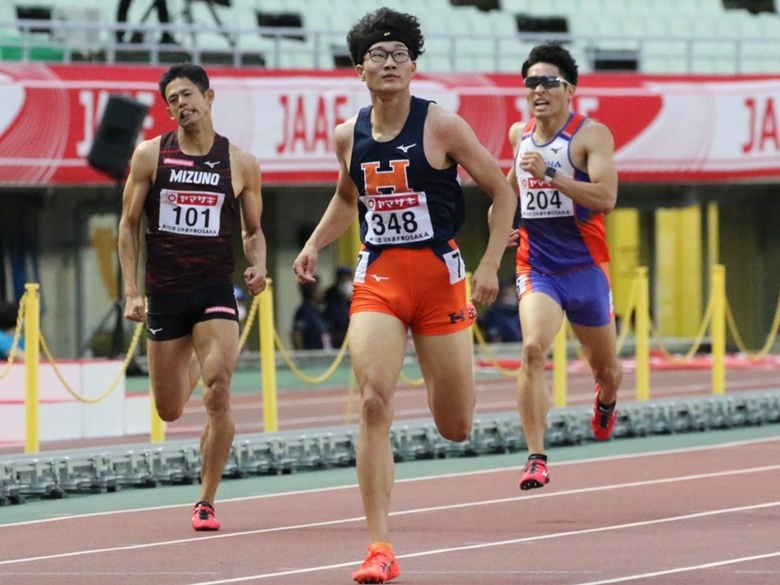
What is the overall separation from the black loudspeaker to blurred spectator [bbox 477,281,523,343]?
7569mm

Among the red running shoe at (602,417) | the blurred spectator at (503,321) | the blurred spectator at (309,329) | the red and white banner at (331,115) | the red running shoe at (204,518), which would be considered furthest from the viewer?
the blurred spectator at (503,321)

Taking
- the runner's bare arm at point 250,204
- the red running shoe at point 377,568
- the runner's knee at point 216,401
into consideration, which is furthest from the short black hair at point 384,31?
the runner's knee at point 216,401

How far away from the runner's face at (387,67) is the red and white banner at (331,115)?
16.0m

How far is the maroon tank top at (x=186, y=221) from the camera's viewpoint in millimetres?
10195

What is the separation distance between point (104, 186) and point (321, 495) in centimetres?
1462

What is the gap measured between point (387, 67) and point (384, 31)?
0.15 m

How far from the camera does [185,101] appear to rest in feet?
33.2

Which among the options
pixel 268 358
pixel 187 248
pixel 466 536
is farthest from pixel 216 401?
pixel 268 358

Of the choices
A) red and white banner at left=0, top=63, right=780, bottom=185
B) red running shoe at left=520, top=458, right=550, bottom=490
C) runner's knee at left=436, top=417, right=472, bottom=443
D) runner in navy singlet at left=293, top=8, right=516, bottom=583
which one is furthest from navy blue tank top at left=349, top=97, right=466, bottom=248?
red and white banner at left=0, top=63, right=780, bottom=185

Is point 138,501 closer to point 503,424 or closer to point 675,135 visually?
point 503,424

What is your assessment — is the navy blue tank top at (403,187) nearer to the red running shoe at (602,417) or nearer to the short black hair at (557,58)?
the short black hair at (557,58)

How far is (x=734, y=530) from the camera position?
954 centimetres

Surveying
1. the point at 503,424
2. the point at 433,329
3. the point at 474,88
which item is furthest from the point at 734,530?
the point at 474,88

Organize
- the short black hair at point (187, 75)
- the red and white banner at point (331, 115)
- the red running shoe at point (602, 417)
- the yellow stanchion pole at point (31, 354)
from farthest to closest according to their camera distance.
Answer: the red and white banner at point (331, 115)
the yellow stanchion pole at point (31, 354)
the red running shoe at point (602, 417)
the short black hair at point (187, 75)
